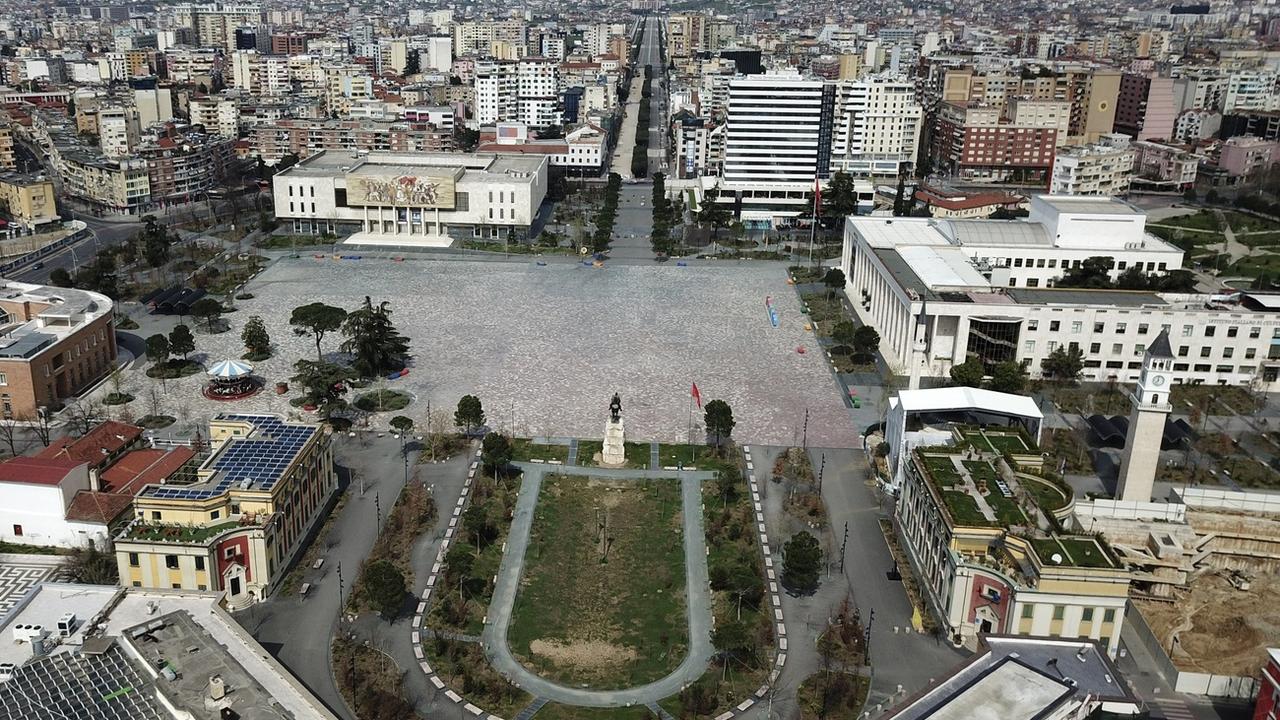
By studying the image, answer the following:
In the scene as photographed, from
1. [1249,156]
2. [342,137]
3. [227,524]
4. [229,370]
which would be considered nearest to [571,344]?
[229,370]

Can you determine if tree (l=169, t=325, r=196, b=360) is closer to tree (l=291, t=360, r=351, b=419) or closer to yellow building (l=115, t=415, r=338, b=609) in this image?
tree (l=291, t=360, r=351, b=419)

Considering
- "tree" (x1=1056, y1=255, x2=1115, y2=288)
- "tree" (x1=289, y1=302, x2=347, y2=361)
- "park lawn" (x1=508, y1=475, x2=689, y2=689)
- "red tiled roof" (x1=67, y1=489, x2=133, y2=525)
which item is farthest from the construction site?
"tree" (x1=289, y1=302, x2=347, y2=361)

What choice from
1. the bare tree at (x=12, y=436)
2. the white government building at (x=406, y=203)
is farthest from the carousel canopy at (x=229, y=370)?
the white government building at (x=406, y=203)

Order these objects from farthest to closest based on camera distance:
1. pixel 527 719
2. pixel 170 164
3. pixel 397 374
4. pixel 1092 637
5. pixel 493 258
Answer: pixel 170 164
pixel 493 258
pixel 397 374
pixel 1092 637
pixel 527 719

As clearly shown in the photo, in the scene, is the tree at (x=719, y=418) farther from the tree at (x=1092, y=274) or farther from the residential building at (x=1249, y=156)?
the residential building at (x=1249, y=156)

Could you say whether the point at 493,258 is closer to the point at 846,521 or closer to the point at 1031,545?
the point at 846,521

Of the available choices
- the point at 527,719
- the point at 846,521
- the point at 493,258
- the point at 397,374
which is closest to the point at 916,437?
the point at 846,521
